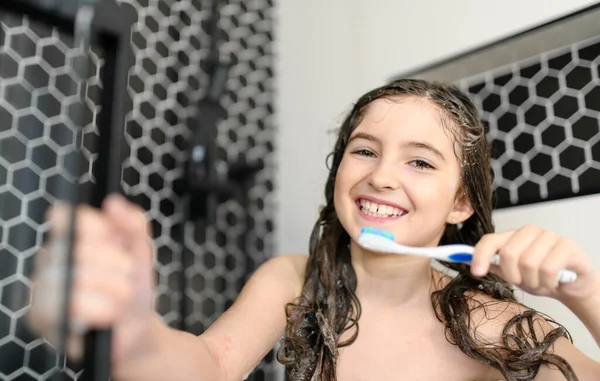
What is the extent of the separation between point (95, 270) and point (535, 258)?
450 millimetres

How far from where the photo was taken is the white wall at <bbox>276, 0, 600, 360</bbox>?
115 cm

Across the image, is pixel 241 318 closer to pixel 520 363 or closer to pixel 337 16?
pixel 520 363

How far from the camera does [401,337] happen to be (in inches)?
36.1

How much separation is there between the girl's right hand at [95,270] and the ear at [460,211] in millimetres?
689

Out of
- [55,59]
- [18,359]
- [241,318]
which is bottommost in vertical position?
[18,359]

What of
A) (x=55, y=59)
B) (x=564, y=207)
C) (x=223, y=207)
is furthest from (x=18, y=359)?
(x=564, y=207)

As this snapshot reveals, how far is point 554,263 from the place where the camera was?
1.97 feet

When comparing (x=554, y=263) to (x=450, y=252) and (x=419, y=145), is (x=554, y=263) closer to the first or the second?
(x=450, y=252)

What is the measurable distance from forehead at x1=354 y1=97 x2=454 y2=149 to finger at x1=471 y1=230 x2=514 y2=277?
0.98 ft

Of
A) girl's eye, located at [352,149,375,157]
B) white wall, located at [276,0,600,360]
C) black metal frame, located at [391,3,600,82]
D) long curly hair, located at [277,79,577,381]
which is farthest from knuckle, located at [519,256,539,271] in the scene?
black metal frame, located at [391,3,600,82]

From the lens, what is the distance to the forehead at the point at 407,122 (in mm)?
894

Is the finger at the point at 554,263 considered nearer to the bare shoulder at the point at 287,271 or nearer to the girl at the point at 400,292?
the girl at the point at 400,292

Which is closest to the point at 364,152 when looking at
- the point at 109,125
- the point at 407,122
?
the point at 407,122

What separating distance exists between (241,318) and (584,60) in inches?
34.9
